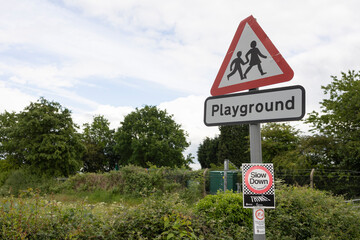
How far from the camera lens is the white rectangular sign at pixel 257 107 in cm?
246

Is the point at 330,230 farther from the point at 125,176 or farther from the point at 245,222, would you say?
the point at 125,176

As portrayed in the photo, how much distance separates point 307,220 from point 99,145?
161 ft

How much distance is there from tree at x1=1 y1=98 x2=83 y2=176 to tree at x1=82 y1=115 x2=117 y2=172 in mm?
18298

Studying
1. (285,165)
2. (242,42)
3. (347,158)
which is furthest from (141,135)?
Answer: (242,42)

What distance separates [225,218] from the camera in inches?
198

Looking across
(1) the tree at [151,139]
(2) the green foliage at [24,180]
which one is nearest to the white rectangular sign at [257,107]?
(2) the green foliage at [24,180]

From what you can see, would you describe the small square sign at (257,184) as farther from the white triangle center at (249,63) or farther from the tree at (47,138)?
the tree at (47,138)

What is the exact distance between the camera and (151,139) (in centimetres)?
4525

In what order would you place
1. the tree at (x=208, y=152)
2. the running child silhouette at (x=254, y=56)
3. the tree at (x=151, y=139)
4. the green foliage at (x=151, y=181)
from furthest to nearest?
the tree at (x=208, y=152) → the tree at (x=151, y=139) → the green foliage at (x=151, y=181) → the running child silhouette at (x=254, y=56)

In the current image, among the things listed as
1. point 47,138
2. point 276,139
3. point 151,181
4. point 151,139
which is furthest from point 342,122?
point 151,139

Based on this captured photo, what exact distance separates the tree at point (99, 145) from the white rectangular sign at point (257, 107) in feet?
158

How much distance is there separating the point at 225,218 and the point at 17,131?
28873 millimetres

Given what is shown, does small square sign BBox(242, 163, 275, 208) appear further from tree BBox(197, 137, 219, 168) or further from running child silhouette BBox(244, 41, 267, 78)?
tree BBox(197, 137, 219, 168)

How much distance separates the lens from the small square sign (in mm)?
2611
